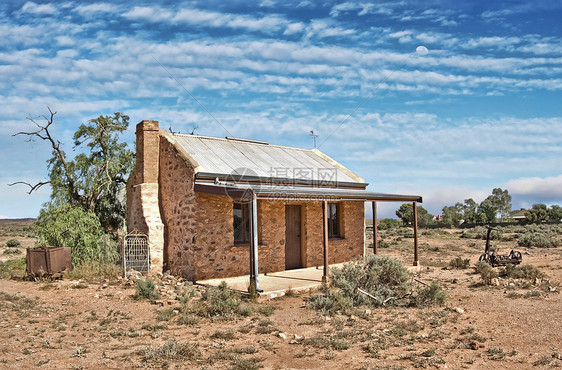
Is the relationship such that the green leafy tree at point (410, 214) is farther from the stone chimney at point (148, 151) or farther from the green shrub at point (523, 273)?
the stone chimney at point (148, 151)

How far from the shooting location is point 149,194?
1348cm

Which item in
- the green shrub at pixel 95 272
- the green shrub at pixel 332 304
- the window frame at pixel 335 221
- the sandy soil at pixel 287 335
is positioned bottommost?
the sandy soil at pixel 287 335

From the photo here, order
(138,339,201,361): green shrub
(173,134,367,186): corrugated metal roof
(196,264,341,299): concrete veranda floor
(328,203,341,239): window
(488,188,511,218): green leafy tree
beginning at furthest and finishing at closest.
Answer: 1. (488,188,511,218): green leafy tree
2. (328,203,341,239): window
3. (173,134,367,186): corrugated metal roof
4. (196,264,341,299): concrete veranda floor
5. (138,339,201,361): green shrub

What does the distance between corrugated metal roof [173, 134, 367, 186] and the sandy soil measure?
4.93 metres

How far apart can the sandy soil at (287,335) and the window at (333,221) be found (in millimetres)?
5613

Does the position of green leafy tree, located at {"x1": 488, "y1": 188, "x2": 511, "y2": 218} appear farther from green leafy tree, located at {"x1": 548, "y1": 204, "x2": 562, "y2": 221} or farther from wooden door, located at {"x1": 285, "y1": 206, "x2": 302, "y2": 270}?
wooden door, located at {"x1": 285, "y1": 206, "x2": 302, "y2": 270}

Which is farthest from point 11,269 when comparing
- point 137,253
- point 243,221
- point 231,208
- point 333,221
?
point 333,221

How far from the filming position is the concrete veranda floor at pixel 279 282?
10.7m

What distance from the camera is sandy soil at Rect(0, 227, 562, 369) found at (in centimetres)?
601

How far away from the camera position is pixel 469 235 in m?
29.3

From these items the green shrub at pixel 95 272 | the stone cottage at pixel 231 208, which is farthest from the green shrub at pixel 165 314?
the green shrub at pixel 95 272

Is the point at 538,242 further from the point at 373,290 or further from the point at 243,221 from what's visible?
the point at 243,221

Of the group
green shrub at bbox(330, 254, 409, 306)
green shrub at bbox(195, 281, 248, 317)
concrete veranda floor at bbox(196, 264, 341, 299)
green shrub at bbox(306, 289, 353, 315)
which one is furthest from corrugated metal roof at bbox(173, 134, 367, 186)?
green shrub at bbox(306, 289, 353, 315)

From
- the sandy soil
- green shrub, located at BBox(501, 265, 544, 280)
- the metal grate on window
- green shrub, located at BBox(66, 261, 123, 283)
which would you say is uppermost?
the metal grate on window
